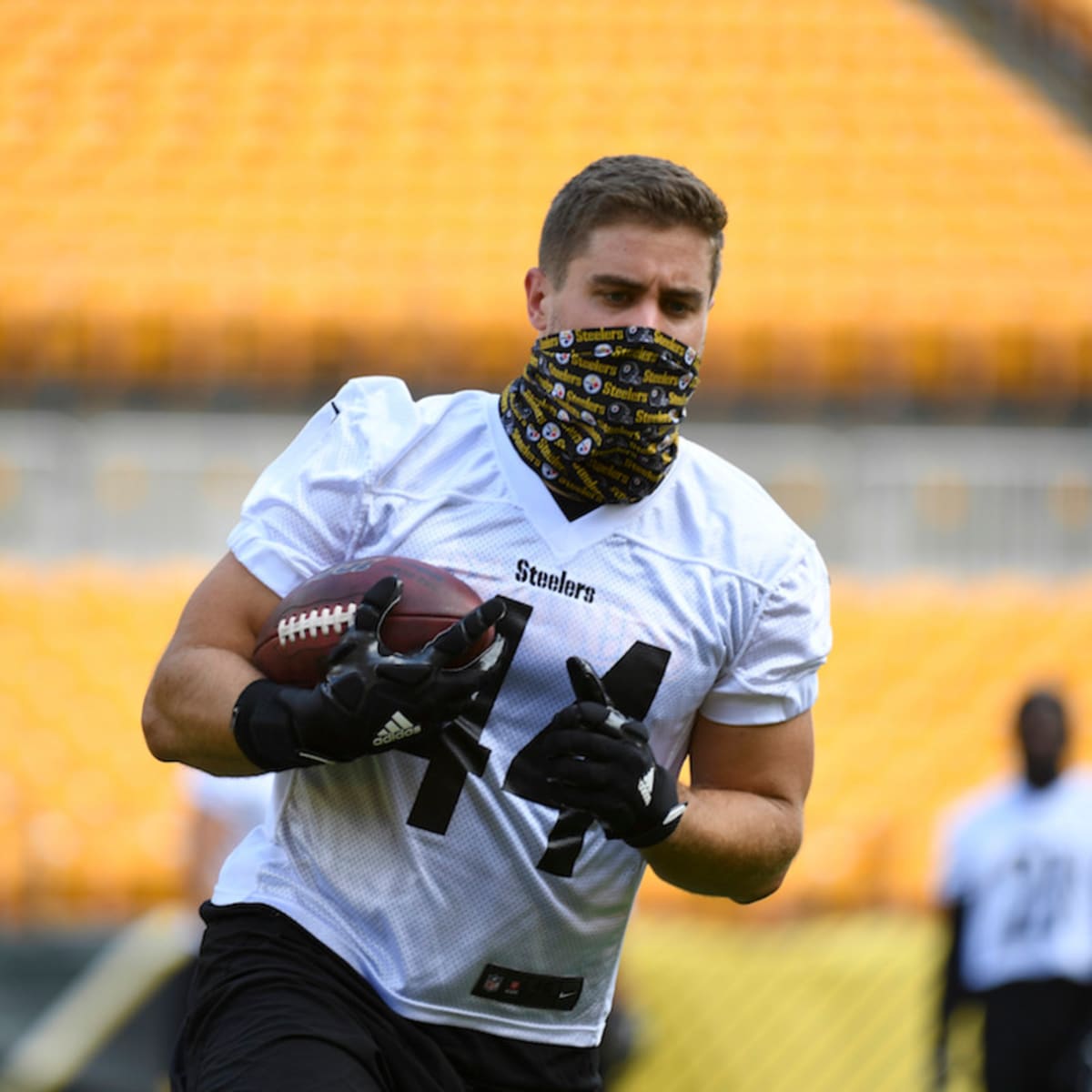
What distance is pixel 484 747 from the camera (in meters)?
2.62

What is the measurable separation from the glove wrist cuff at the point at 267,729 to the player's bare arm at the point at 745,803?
0.57 metres

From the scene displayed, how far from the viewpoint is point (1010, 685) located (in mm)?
8305

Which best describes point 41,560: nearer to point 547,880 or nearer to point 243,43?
point 243,43

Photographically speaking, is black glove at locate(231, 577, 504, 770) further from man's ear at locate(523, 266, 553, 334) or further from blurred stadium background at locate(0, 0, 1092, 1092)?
blurred stadium background at locate(0, 0, 1092, 1092)

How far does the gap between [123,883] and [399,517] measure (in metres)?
4.81

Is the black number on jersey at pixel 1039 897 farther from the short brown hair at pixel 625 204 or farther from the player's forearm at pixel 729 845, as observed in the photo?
the short brown hair at pixel 625 204

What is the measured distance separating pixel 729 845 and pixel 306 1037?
0.66 meters

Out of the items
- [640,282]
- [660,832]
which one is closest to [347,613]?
[660,832]

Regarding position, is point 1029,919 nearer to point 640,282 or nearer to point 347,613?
point 640,282

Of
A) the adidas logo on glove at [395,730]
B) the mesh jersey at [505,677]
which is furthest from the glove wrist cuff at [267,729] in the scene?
the mesh jersey at [505,677]

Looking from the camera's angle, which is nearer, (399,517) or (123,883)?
(399,517)

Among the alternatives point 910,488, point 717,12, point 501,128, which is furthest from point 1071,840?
point 717,12

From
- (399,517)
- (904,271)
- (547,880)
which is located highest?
(399,517)

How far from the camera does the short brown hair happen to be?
2643 millimetres
